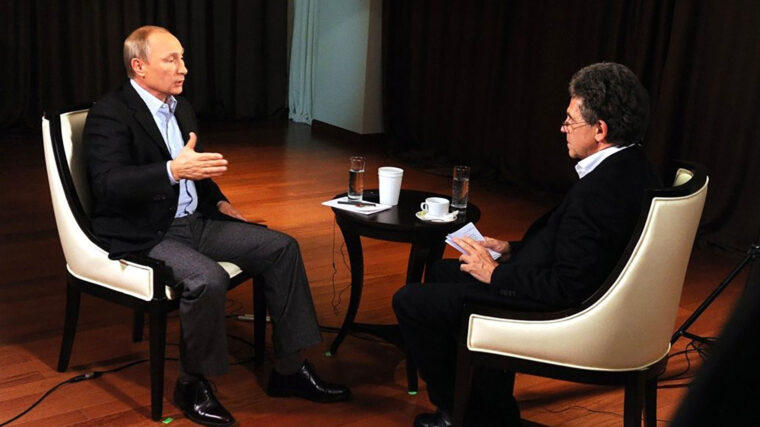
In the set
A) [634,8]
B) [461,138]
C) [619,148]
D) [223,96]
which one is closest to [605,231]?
[619,148]

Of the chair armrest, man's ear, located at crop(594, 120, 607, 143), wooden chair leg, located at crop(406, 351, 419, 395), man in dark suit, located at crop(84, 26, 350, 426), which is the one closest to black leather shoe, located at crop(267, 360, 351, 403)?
man in dark suit, located at crop(84, 26, 350, 426)

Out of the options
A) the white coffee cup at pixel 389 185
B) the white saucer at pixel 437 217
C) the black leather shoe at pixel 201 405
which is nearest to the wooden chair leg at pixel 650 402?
the white saucer at pixel 437 217

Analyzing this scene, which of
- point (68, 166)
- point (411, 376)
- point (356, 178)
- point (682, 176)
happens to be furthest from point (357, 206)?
point (682, 176)

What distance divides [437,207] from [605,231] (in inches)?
31.5

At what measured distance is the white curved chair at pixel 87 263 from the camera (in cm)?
251

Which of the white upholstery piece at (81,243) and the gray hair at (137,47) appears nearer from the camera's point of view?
the white upholstery piece at (81,243)

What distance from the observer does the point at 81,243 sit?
2.59 metres

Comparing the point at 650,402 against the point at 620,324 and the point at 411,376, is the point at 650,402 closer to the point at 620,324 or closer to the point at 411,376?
the point at 620,324

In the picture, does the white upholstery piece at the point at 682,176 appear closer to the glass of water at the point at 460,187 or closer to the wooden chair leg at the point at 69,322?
the glass of water at the point at 460,187

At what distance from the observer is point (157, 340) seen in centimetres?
252

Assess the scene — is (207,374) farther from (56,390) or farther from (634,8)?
(634,8)

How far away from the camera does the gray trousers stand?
2.50 m

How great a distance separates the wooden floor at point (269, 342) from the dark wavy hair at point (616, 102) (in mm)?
718

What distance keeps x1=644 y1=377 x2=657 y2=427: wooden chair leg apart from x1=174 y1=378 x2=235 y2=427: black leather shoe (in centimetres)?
119
